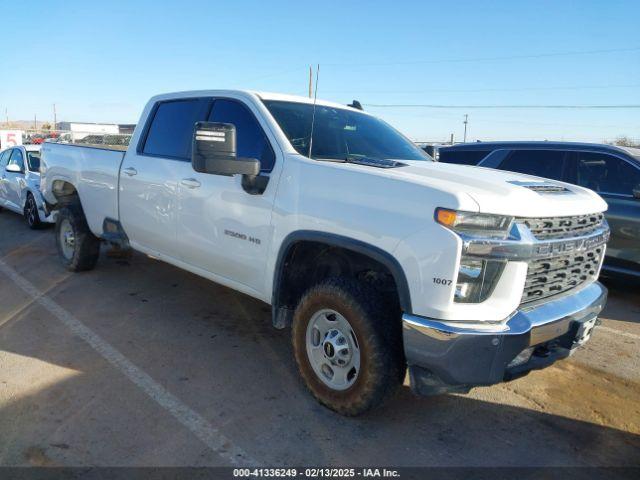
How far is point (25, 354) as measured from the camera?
402 centimetres

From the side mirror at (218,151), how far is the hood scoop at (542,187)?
5.49 ft

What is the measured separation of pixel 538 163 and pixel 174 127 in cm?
463

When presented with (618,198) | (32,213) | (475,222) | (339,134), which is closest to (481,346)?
(475,222)

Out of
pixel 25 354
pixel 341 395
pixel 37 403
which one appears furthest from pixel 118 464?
pixel 25 354

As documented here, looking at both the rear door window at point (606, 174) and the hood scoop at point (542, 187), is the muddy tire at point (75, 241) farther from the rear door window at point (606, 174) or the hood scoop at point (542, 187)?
the rear door window at point (606, 174)

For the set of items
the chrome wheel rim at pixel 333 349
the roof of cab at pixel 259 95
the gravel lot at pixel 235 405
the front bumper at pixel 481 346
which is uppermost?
the roof of cab at pixel 259 95

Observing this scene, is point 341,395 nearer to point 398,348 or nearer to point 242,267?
point 398,348

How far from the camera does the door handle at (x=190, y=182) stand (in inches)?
161

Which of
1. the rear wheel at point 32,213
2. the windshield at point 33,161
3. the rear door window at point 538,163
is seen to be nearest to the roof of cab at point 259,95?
the rear door window at point 538,163

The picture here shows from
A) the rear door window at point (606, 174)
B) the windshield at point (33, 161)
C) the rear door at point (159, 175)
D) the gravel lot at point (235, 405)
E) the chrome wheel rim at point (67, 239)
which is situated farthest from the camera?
the windshield at point (33, 161)

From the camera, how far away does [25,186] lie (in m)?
9.61

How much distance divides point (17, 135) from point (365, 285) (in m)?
29.7

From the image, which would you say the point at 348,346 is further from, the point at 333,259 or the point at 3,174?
the point at 3,174

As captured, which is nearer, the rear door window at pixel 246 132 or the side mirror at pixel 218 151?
the side mirror at pixel 218 151
